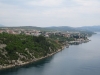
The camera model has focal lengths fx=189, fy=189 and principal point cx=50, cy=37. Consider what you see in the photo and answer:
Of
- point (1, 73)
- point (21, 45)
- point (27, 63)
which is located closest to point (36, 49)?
point (21, 45)

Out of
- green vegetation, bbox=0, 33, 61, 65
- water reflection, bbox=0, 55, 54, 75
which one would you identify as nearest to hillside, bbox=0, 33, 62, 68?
green vegetation, bbox=0, 33, 61, 65

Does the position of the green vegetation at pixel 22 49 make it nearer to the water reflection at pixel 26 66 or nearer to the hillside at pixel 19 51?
the hillside at pixel 19 51

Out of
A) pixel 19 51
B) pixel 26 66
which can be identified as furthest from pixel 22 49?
pixel 26 66

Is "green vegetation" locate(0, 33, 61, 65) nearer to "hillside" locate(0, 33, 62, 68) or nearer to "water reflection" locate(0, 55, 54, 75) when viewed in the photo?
"hillside" locate(0, 33, 62, 68)

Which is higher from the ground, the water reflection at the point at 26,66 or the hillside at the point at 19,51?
the hillside at the point at 19,51

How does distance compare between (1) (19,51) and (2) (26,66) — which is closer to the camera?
(2) (26,66)

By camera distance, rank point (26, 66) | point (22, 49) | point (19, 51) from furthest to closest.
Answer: point (22, 49) → point (19, 51) → point (26, 66)

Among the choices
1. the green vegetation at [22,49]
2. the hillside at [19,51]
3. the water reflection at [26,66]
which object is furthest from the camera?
the green vegetation at [22,49]

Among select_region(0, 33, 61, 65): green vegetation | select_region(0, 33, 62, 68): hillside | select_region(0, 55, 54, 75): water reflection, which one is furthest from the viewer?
select_region(0, 33, 61, 65): green vegetation

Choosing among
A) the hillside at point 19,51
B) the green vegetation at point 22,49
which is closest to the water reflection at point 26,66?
the hillside at point 19,51

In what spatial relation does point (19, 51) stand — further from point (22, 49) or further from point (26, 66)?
point (26, 66)

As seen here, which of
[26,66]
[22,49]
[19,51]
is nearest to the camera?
[26,66]
